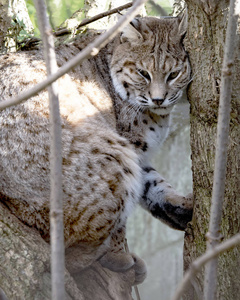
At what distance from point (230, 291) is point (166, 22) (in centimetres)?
235

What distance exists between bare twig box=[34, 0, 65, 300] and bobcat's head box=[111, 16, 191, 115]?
2.19m

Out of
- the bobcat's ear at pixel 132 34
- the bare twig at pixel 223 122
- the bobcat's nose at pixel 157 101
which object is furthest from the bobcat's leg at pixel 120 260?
the bare twig at pixel 223 122

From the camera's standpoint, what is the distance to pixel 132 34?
166 inches

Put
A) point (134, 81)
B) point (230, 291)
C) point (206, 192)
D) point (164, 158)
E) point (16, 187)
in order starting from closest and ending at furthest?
1. point (230, 291)
2. point (206, 192)
3. point (16, 187)
4. point (134, 81)
5. point (164, 158)

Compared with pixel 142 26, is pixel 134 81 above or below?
below

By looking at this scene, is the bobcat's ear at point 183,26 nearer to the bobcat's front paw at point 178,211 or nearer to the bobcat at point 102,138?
the bobcat at point 102,138

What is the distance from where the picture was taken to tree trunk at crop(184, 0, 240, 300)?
116 inches

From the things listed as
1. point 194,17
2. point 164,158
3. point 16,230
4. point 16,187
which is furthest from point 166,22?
point 164,158

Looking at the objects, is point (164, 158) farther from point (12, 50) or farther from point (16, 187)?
point (16, 187)

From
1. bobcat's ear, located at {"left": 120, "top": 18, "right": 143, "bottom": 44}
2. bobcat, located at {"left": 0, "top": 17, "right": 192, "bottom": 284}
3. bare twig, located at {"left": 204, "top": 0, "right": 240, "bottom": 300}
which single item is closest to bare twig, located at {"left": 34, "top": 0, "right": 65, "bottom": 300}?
bare twig, located at {"left": 204, "top": 0, "right": 240, "bottom": 300}

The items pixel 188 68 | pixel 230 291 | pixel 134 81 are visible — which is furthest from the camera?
pixel 134 81

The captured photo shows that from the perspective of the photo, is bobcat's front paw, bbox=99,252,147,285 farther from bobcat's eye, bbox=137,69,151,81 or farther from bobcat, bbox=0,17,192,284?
bobcat's eye, bbox=137,69,151,81

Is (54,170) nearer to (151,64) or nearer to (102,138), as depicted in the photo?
(102,138)

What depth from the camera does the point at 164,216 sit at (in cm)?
429
